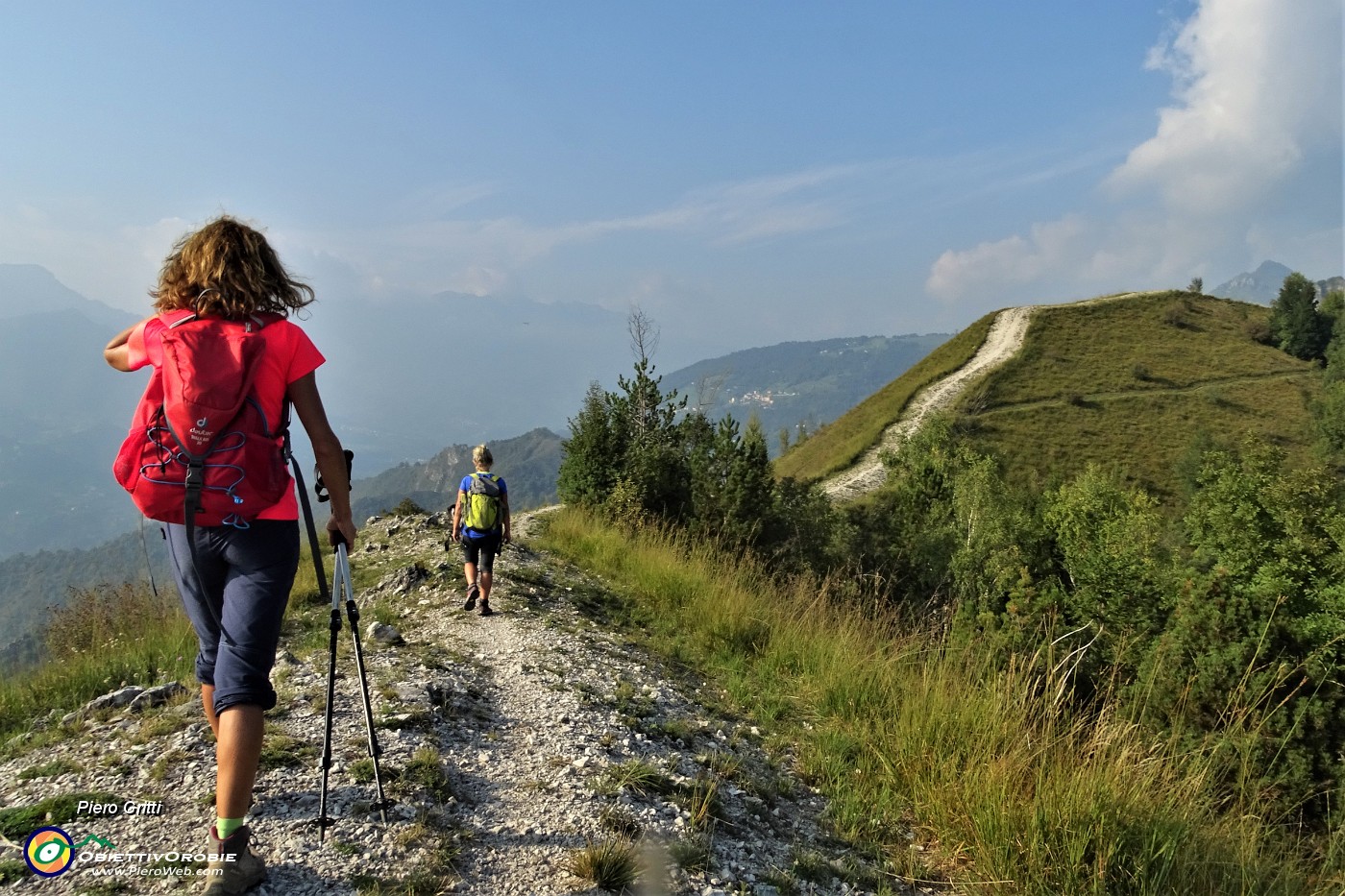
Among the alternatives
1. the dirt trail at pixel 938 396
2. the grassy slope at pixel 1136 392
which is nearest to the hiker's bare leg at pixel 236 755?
the dirt trail at pixel 938 396

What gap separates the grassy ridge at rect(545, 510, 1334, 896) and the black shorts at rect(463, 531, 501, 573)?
3.22m

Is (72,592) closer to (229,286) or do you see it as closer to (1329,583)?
(229,286)

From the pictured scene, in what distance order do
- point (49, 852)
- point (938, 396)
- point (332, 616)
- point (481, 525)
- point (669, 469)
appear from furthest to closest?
1. point (938, 396)
2. point (669, 469)
3. point (481, 525)
4. point (332, 616)
5. point (49, 852)

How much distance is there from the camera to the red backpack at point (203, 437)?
101 inches

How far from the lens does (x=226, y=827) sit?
8.93ft

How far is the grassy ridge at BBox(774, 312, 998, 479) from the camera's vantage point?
209ft


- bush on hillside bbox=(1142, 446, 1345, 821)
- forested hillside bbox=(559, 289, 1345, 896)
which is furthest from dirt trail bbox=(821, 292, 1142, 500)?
bush on hillside bbox=(1142, 446, 1345, 821)

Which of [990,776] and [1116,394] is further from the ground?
[1116,394]

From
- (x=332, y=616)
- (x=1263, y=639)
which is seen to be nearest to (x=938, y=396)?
(x=1263, y=639)

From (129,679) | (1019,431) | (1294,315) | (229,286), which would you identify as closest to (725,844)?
(229,286)

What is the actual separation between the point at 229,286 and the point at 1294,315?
344ft

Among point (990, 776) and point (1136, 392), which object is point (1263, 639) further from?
point (1136, 392)

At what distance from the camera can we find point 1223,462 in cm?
3712

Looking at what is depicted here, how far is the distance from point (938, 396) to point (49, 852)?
72.0 meters
